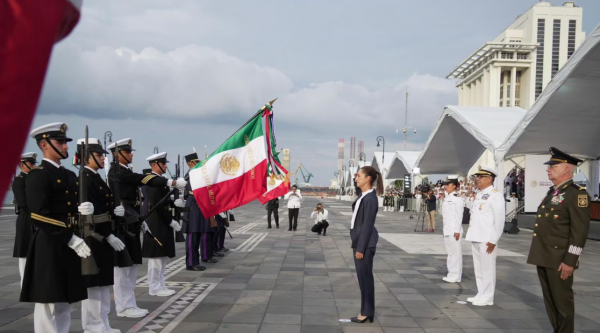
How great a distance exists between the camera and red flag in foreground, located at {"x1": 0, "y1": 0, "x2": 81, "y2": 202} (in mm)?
812

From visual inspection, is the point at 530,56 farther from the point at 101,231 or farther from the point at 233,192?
the point at 101,231

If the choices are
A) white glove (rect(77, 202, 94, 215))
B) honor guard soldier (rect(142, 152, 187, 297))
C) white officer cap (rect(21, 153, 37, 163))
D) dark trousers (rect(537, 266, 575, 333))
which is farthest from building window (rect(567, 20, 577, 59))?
white glove (rect(77, 202, 94, 215))

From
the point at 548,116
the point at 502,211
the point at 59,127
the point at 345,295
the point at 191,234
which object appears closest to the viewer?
the point at 59,127

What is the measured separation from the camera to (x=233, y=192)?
26.9 ft

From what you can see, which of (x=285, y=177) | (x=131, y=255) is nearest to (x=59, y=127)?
(x=131, y=255)

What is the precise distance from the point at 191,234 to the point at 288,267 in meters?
2.24

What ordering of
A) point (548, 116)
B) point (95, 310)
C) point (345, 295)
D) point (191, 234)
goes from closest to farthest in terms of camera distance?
1. point (95, 310)
2. point (345, 295)
3. point (191, 234)
4. point (548, 116)

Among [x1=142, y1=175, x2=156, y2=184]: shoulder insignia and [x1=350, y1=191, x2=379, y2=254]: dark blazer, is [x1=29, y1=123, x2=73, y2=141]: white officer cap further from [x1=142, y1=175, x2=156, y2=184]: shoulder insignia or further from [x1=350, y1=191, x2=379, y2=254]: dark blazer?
[x1=350, y1=191, x2=379, y2=254]: dark blazer

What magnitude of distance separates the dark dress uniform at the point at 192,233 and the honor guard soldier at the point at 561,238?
6.64 metres

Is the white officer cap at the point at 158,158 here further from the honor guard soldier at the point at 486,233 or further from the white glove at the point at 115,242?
the honor guard soldier at the point at 486,233

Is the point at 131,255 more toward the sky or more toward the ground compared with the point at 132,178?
more toward the ground

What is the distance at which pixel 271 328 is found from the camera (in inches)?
242

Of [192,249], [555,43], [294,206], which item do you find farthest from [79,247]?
[555,43]

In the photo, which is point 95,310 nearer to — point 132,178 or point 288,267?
point 132,178
